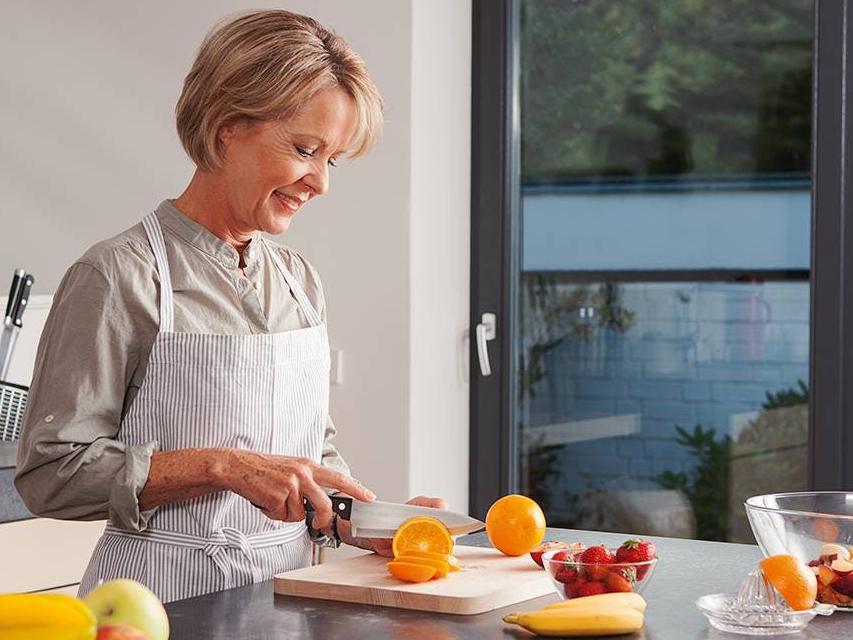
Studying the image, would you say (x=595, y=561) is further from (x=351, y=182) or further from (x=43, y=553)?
(x=351, y=182)

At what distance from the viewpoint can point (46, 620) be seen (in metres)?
0.87

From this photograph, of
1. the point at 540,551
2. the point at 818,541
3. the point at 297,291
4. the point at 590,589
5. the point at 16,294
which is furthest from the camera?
the point at 16,294

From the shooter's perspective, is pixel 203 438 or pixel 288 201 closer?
pixel 203 438

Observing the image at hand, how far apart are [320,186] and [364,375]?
59.6 inches

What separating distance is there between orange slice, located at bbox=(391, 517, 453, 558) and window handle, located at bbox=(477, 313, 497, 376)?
186 cm

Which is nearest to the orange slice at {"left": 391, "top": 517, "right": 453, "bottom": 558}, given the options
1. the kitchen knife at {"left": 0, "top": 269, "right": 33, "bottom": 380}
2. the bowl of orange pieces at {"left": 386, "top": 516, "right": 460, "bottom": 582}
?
the bowl of orange pieces at {"left": 386, "top": 516, "right": 460, "bottom": 582}

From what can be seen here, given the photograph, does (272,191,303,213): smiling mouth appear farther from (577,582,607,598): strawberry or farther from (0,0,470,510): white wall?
(0,0,470,510): white wall

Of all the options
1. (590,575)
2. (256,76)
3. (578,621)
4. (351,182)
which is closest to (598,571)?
(590,575)

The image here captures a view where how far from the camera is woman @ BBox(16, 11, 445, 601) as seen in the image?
1.60m

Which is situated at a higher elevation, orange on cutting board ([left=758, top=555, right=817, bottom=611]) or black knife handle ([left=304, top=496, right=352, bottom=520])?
black knife handle ([left=304, top=496, right=352, bottom=520])

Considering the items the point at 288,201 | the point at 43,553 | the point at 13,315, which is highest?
the point at 288,201

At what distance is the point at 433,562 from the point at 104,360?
48cm

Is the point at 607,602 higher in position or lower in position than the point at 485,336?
lower

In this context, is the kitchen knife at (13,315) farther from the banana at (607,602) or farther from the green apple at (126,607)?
the green apple at (126,607)
